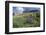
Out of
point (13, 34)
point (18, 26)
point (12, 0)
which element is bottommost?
point (13, 34)

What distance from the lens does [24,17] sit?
1.53m

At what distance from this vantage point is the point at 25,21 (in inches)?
60.3

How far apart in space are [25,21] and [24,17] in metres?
0.07

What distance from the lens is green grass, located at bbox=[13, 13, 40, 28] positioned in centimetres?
150

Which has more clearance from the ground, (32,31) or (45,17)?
(45,17)

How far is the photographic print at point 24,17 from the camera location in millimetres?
1468

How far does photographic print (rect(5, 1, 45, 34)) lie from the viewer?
147cm

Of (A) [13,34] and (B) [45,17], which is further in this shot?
(B) [45,17]

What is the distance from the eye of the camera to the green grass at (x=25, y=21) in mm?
1498
